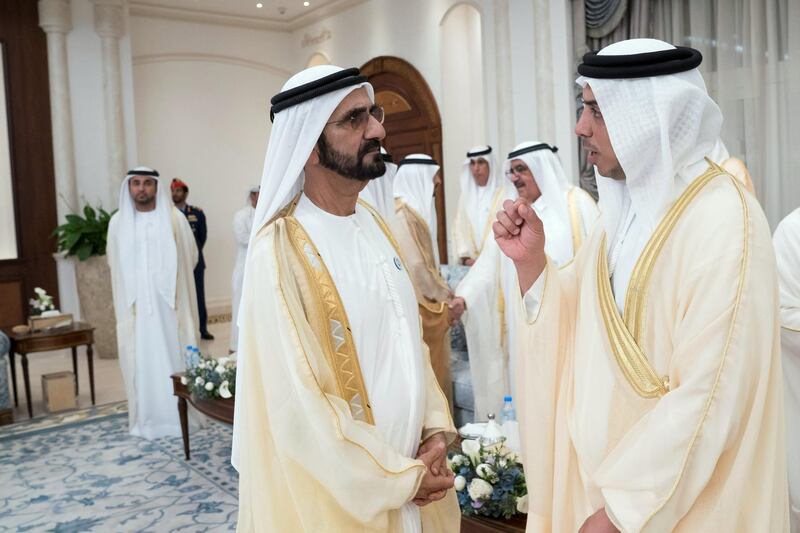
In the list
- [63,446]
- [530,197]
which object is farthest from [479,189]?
[63,446]

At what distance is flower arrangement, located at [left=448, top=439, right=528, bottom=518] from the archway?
6.71 meters

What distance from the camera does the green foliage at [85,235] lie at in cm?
845

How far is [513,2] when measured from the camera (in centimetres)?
741

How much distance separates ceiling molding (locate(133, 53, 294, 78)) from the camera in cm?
1054

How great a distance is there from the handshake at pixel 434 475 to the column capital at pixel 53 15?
346 inches

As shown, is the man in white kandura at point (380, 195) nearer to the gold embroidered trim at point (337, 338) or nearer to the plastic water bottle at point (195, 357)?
the plastic water bottle at point (195, 357)

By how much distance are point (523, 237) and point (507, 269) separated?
9.34ft

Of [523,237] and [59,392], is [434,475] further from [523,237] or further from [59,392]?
[59,392]

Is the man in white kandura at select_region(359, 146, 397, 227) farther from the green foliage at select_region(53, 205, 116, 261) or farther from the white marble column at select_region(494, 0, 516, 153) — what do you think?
the green foliage at select_region(53, 205, 116, 261)

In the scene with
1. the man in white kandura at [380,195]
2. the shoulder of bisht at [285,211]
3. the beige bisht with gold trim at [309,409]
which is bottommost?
the beige bisht with gold trim at [309,409]

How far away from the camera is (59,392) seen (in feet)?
20.1

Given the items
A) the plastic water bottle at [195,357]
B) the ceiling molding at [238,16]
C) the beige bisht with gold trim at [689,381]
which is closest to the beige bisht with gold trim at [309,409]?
the beige bisht with gold trim at [689,381]

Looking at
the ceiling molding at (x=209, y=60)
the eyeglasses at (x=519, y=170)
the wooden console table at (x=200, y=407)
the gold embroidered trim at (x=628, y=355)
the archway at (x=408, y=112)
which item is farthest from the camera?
the ceiling molding at (x=209, y=60)

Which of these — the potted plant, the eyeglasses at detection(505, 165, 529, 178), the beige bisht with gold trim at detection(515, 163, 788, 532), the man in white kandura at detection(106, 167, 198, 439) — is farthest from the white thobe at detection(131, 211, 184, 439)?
the beige bisht with gold trim at detection(515, 163, 788, 532)
